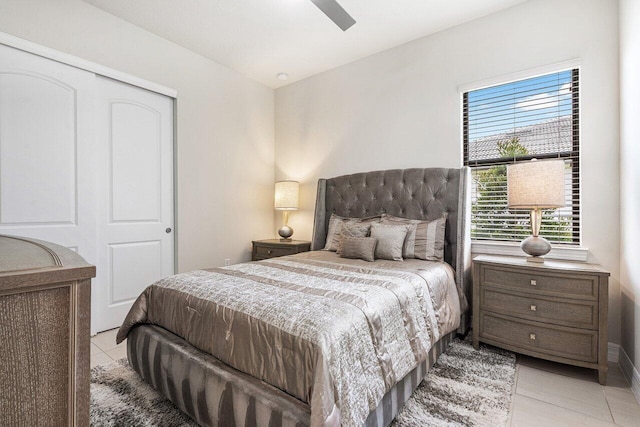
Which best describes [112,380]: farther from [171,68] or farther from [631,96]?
[631,96]

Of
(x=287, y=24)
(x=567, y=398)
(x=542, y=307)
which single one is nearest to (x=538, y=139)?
(x=542, y=307)

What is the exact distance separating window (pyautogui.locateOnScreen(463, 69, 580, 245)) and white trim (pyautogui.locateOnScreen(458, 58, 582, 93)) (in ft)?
0.19

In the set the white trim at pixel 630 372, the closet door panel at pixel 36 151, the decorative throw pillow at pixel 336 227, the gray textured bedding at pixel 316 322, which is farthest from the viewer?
the decorative throw pillow at pixel 336 227

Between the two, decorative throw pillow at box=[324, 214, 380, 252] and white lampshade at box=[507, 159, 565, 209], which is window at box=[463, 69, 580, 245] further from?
decorative throw pillow at box=[324, 214, 380, 252]

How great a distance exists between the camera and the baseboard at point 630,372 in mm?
1827

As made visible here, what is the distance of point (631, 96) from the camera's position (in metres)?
2.00

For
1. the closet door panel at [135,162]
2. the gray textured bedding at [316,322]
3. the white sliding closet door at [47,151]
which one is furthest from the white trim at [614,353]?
the white sliding closet door at [47,151]

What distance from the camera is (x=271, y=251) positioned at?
3740 mm

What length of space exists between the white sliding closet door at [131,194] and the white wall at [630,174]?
3.87m

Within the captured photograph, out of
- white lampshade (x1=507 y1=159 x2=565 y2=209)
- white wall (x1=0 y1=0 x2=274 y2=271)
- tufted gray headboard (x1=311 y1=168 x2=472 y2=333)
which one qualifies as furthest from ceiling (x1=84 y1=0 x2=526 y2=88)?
white lampshade (x1=507 y1=159 x2=565 y2=209)

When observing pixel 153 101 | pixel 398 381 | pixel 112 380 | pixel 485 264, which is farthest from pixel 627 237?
pixel 153 101

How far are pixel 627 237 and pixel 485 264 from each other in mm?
891

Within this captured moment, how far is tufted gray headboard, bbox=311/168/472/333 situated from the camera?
272 cm

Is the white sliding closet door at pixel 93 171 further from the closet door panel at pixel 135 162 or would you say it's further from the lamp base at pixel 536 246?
the lamp base at pixel 536 246
